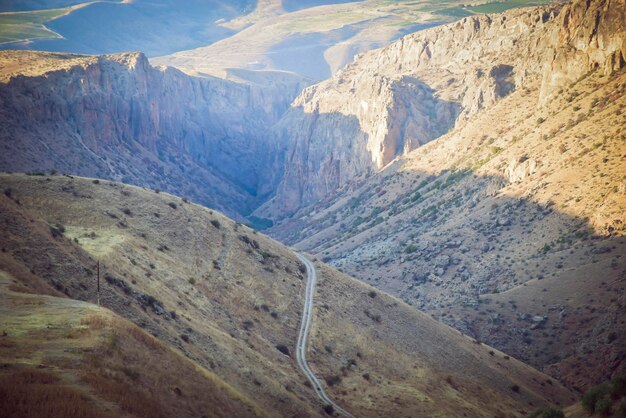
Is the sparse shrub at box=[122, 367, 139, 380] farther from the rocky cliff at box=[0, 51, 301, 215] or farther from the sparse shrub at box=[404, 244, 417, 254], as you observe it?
the rocky cliff at box=[0, 51, 301, 215]

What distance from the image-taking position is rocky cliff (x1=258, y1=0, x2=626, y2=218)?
99.8 metres

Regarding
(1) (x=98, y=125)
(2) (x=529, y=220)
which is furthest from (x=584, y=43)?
(1) (x=98, y=125)

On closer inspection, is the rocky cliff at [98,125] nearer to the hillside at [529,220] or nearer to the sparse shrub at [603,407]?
the hillside at [529,220]

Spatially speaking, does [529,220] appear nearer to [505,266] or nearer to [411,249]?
[505,266]

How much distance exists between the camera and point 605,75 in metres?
92.4

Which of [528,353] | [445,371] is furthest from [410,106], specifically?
[445,371]

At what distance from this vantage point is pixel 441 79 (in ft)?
509

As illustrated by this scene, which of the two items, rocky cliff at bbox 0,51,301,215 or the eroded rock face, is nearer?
the eroded rock face

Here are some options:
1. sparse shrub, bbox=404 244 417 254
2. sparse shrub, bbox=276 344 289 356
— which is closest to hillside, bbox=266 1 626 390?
sparse shrub, bbox=404 244 417 254

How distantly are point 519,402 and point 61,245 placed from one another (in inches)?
1544

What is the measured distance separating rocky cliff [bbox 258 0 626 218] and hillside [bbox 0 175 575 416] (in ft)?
202

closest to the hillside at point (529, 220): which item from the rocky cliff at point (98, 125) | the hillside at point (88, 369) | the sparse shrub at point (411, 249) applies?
the sparse shrub at point (411, 249)

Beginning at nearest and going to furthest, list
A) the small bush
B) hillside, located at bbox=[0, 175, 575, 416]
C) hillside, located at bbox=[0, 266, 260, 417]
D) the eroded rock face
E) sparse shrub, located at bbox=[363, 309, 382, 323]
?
1. hillside, located at bbox=[0, 266, 260, 417]
2. hillside, located at bbox=[0, 175, 575, 416]
3. the small bush
4. sparse shrub, located at bbox=[363, 309, 382, 323]
5. the eroded rock face

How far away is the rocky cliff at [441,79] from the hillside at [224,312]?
61605 mm
